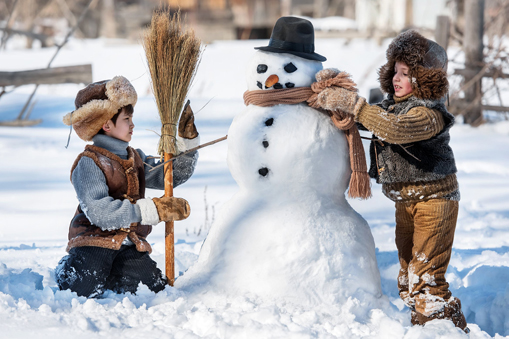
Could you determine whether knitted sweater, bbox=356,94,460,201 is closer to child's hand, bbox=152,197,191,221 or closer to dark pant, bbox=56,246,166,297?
child's hand, bbox=152,197,191,221

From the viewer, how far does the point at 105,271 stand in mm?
2451

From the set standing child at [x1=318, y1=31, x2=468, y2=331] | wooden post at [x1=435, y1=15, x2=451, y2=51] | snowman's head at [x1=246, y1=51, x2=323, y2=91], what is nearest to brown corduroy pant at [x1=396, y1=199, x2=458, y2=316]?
standing child at [x1=318, y1=31, x2=468, y2=331]

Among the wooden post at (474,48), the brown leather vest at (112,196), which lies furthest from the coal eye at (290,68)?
the wooden post at (474,48)

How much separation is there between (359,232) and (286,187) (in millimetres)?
421

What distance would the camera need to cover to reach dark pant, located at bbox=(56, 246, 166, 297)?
2400 mm

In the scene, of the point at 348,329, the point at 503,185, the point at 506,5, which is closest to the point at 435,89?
the point at 348,329

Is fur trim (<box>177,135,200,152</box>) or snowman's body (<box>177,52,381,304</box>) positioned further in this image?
fur trim (<box>177,135,200,152</box>)

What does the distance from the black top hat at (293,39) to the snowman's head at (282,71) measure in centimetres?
3

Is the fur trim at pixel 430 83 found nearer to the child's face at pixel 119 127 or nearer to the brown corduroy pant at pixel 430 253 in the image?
the brown corduroy pant at pixel 430 253

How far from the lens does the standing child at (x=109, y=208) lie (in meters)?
2.40

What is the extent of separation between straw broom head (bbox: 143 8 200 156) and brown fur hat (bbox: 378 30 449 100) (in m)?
0.97

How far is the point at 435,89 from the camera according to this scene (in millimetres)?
2459

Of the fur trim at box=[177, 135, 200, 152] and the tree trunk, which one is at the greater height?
the tree trunk

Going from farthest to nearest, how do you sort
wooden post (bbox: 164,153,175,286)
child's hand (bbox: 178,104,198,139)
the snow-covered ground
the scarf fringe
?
child's hand (bbox: 178,104,198,139), wooden post (bbox: 164,153,175,286), the scarf fringe, the snow-covered ground
